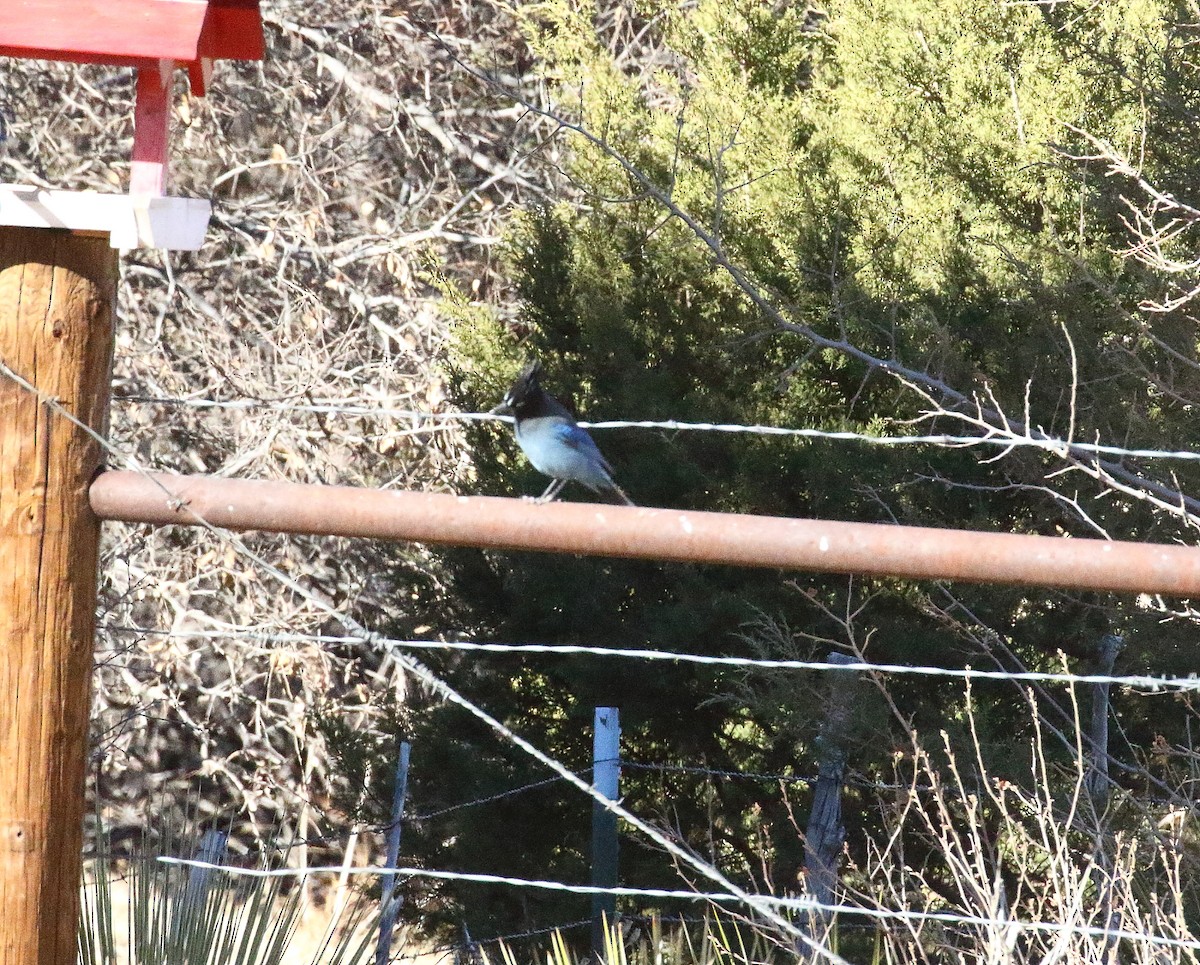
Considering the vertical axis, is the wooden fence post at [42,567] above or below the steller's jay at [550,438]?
below

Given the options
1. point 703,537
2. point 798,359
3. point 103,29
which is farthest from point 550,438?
point 798,359

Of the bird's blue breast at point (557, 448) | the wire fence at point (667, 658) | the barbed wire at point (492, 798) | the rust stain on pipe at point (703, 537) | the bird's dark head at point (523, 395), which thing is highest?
the bird's dark head at point (523, 395)

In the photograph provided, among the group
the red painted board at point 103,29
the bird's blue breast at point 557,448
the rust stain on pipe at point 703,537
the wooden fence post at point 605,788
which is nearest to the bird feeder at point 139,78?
the red painted board at point 103,29

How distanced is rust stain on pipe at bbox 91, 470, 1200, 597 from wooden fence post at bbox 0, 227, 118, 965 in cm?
14

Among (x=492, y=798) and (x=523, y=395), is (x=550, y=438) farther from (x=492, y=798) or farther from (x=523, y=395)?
(x=492, y=798)

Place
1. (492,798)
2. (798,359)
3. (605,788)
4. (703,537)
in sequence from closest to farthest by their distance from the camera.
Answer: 1. (703,537)
2. (492,798)
3. (605,788)
4. (798,359)

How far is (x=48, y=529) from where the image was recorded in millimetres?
1564

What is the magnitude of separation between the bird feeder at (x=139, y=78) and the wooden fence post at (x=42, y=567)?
5 centimetres

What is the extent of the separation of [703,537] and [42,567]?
31.0 inches

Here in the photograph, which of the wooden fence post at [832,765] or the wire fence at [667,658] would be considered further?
the wooden fence post at [832,765]

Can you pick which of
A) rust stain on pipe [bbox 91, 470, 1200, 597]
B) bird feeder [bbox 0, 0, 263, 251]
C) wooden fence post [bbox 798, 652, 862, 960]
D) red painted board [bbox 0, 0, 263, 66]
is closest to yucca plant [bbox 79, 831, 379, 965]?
rust stain on pipe [bbox 91, 470, 1200, 597]

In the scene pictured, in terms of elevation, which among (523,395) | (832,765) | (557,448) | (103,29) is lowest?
(832,765)

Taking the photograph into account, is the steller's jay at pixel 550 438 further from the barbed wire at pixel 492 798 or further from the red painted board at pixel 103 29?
the red painted board at pixel 103 29

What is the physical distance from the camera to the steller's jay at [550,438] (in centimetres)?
321
